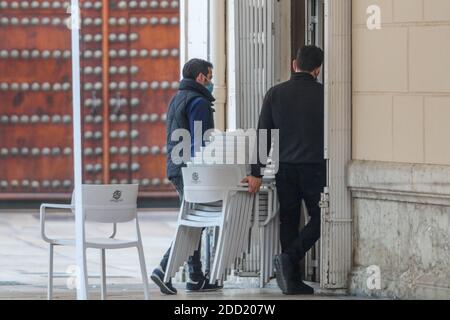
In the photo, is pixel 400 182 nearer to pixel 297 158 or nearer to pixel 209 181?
pixel 297 158

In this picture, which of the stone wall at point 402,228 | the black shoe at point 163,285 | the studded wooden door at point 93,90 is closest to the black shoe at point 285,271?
the stone wall at point 402,228

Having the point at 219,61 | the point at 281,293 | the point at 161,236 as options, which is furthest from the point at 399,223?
the point at 161,236

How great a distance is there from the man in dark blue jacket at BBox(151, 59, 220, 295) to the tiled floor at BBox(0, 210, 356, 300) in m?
0.16

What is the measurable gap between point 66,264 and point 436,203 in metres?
5.00

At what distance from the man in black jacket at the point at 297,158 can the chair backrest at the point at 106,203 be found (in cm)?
192

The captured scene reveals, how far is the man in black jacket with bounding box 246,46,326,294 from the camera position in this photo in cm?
1206

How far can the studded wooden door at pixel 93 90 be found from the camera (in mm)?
20531

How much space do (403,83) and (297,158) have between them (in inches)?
43.2

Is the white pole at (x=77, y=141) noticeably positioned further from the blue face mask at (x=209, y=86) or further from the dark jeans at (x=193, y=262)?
the blue face mask at (x=209, y=86)

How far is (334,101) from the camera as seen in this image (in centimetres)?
1198

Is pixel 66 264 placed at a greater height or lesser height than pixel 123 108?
lesser

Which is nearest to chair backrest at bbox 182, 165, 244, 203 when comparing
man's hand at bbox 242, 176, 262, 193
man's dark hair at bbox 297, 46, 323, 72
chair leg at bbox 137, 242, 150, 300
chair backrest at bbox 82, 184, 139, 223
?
man's hand at bbox 242, 176, 262, 193

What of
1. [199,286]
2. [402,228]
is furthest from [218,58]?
[402,228]
